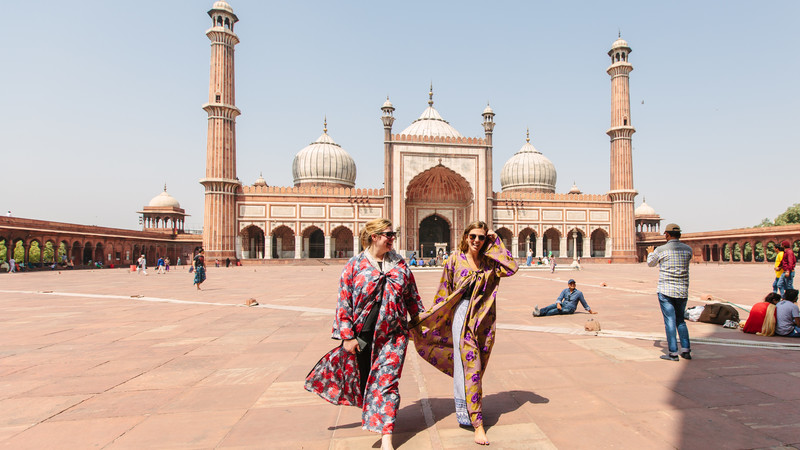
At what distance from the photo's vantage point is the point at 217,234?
Answer: 29.6 m

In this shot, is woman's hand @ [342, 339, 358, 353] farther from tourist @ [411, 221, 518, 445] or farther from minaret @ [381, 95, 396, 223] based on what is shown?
minaret @ [381, 95, 396, 223]

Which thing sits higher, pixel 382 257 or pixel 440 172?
pixel 440 172

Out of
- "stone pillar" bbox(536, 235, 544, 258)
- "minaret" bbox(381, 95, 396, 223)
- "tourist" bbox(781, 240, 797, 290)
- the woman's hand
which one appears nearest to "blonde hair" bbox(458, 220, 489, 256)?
the woman's hand

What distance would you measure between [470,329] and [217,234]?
30.0 metres

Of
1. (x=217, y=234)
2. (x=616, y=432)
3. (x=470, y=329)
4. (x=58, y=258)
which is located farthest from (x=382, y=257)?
(x=58, y=258)

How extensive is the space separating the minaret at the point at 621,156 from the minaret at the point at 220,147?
2997 cm

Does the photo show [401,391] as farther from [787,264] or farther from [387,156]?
[387,156]

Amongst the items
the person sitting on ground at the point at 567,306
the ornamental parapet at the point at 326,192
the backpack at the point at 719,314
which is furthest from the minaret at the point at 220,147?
the backpack at the point at 719,314

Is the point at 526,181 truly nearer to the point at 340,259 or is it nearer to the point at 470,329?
the point at 340,259

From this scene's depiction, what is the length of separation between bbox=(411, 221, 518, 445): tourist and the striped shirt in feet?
8.19

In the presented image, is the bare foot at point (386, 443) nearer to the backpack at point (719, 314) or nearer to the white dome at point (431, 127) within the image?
the backpack at point (719, 314)

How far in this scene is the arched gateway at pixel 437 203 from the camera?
1335 inches

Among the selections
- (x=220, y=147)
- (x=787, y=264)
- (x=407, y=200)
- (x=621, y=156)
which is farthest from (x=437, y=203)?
(x=787, y=264)

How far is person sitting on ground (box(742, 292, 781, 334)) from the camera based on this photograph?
5199mm
